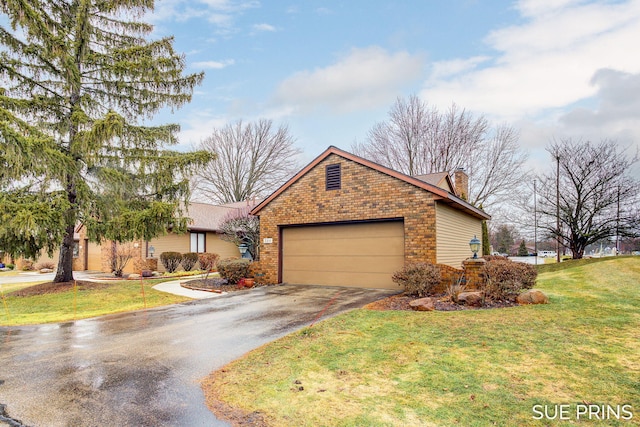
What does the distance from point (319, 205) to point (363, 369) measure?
29.0ft

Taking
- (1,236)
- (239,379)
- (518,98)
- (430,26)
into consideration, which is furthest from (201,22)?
(239,379)

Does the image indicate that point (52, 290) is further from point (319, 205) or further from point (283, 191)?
point (319, 205)

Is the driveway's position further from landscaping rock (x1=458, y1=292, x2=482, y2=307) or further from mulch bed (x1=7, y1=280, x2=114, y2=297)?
mulch bed (x1=7, y1=280, x2=114, y2=297)

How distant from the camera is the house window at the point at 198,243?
23656 millimetres

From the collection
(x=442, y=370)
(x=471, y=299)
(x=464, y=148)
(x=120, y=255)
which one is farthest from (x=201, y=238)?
(x=442, y=370)

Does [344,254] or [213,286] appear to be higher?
[344,254]

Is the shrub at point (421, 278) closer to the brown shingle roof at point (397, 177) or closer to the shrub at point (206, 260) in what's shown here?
the brown shingle roof at point (397, 177)

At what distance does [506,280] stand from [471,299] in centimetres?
102

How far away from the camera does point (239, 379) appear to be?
4434mm

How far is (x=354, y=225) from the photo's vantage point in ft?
41.3

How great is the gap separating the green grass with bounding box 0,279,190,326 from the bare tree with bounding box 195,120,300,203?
23.3 m

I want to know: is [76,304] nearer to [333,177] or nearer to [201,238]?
[333,177]

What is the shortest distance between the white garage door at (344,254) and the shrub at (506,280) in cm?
344

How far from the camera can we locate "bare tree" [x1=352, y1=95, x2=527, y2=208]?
27.4m
